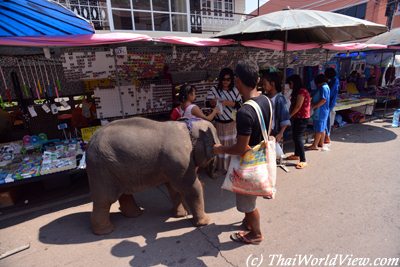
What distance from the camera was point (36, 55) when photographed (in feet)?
14.7

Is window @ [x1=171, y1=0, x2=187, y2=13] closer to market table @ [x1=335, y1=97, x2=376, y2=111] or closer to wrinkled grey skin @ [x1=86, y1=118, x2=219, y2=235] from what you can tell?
market table @ [x1=335, y1=97, x2=376, y2=111]

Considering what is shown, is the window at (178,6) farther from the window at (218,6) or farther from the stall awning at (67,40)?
the stall awning at (67,40)

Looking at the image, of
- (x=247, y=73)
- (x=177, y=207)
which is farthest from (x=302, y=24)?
(x=177, y=207)

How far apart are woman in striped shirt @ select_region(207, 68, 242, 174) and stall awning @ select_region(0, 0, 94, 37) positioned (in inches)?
80.4

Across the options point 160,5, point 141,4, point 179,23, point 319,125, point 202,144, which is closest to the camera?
point 202,144

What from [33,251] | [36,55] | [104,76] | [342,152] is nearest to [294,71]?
[342,152]

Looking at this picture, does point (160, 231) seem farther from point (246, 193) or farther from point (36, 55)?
point (36, 55)

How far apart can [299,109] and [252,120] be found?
2806mm

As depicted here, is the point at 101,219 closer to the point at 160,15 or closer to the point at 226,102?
the point at 226,102

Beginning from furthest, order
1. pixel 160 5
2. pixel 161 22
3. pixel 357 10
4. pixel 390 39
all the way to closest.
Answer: pixel 357 10 < pixel 161 22 < pixel 160 5 < pixel 390 39

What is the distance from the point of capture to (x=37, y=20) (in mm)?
2922

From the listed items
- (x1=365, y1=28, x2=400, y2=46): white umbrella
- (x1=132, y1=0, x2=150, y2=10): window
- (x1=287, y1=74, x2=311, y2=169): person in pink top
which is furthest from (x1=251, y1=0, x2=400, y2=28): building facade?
(x1=287, y1=74, x2=311, y2=169): person in pink top

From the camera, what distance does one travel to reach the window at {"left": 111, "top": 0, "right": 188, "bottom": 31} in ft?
35.4

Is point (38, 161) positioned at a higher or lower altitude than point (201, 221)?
higher
